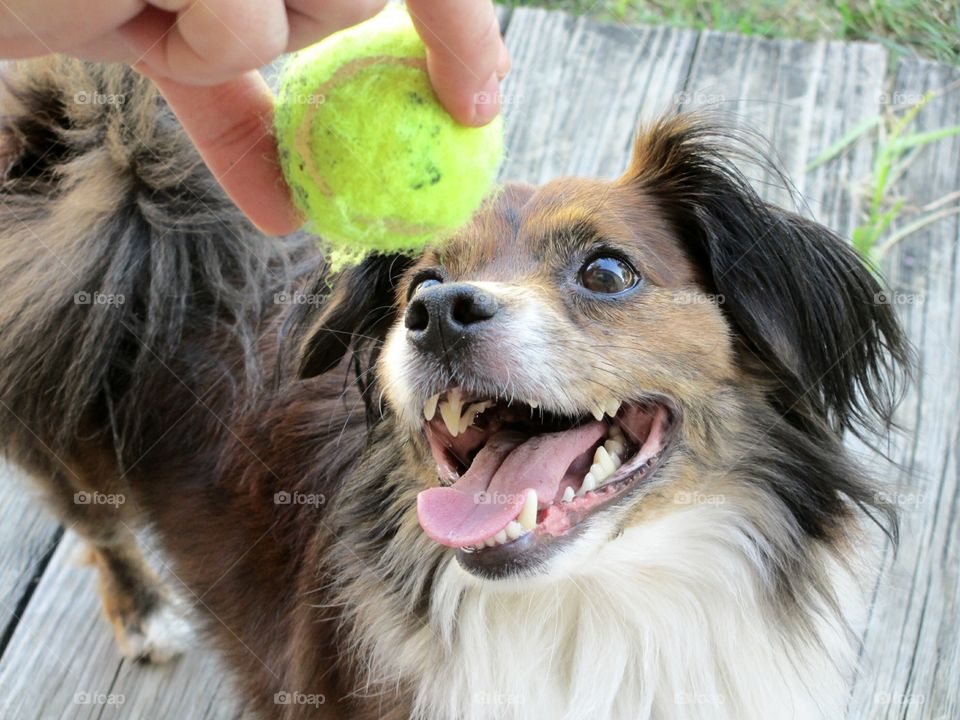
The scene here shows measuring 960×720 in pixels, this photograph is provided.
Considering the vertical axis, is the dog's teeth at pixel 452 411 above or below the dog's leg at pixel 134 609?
above

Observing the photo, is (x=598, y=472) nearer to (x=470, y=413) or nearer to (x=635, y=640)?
(x=470, y=413)

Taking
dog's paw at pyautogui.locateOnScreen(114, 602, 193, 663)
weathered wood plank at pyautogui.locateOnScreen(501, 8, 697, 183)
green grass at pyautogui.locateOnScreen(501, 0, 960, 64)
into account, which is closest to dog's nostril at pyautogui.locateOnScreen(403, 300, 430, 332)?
dog's paw at pyautogui.locateOnScreen(114, 602, 193, 663)

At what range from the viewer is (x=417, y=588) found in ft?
6.84

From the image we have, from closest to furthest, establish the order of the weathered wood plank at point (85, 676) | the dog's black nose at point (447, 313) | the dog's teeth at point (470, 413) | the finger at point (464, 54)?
the finger at point (464, 54)
the dog's black nose at point (447, 313)
the dog's teeth at point (470, 413)
the weathered wood plank at point (85, 676)

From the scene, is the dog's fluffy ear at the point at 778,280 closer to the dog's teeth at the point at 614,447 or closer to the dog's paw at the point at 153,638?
the dog's teeth at the point at 614,447

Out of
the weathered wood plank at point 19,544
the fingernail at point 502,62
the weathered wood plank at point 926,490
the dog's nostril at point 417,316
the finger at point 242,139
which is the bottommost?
the weathered wood plank at point 19,544

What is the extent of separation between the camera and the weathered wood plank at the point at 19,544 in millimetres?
3150

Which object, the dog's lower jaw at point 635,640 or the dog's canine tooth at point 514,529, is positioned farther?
the dog's lower jaw at point 635,640

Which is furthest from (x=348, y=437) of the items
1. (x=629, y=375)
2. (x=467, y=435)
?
(x=629, y=375)

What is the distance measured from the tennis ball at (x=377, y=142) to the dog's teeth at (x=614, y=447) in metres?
0.52

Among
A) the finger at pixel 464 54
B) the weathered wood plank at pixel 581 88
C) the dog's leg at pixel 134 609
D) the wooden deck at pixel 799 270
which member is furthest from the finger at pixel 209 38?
the weathered wood plank at pixel 581 88

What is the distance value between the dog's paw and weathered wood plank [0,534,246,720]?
33 millimetres

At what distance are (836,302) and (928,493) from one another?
1.28 metres

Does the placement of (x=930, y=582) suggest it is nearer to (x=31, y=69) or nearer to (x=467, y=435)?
(x=467, y=435)
